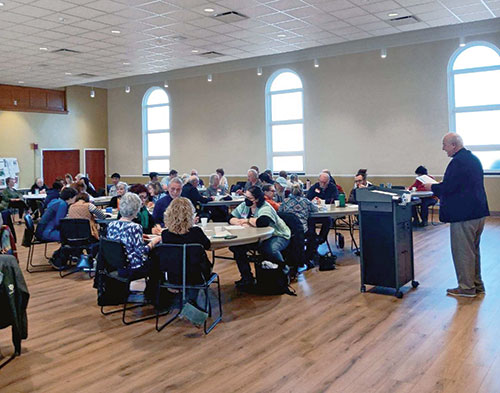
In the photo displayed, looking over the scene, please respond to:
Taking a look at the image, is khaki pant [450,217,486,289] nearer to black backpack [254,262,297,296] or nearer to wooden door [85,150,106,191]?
black backpack [254,262,297,296]

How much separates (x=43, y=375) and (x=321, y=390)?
1.92 metres

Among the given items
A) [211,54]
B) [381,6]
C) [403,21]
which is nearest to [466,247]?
[381,6]

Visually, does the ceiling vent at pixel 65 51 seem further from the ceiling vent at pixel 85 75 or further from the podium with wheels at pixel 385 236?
the podium with wheels at pixel 385 236

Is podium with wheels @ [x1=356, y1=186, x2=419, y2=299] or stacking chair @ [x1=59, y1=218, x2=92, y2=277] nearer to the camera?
podium with wheels @ [x1=356, y1=186, x2=419, y2=299]

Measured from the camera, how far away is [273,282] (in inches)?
215

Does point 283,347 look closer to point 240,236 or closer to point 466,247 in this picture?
point 240,236

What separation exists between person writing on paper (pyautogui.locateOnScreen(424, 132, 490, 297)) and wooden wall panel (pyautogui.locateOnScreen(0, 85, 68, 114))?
47.3 feet

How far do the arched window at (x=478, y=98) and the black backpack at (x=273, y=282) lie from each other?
8186 mm

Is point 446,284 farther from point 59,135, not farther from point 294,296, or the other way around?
point 59,135

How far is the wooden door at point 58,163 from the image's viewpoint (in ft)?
55.0

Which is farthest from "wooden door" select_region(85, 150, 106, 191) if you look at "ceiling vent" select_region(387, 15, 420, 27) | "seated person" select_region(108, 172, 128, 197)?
"ceiling vent" select_region(387, 15, 420, 27)

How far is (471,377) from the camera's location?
3270 mm

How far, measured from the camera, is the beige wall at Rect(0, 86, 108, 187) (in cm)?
1578

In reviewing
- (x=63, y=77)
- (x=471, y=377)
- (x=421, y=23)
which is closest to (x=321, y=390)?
(x=471, y=377)
